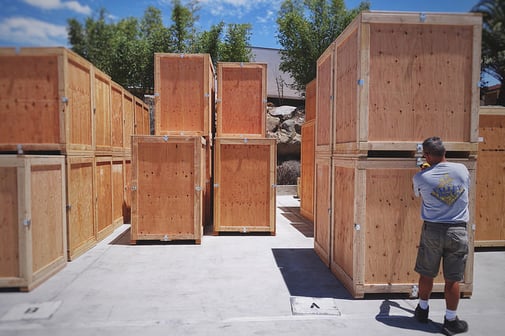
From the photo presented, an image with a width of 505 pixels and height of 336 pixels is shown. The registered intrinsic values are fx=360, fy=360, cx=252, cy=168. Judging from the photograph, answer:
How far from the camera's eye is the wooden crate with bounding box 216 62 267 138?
29.7 feet

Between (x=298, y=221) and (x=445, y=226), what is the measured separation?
6.59 meters

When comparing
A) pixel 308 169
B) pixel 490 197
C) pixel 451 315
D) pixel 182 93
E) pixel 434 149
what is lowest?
pixel 451 315

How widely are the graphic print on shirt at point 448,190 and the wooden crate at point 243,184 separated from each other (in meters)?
4.84

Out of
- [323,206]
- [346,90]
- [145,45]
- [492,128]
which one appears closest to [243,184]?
[323,206]

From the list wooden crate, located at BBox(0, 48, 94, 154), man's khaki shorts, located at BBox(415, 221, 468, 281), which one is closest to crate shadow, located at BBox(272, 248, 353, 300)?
man's khaki shorts, located at BBox(415, 221, 468, 281)

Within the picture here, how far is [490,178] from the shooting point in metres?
7.18

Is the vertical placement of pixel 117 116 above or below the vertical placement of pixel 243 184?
above

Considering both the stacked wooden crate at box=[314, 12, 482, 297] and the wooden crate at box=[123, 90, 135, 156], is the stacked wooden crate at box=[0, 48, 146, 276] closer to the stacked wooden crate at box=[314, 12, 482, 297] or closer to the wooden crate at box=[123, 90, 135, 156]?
the wooden crate at box=[123, 90, 135, 156]

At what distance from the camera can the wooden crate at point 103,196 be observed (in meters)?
7.62

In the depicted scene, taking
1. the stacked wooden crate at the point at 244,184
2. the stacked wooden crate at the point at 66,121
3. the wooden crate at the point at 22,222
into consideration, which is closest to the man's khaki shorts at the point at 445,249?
the stacked wooden crate at the point at 244,184

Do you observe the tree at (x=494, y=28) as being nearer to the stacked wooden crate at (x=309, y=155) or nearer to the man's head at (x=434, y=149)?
the stacked wooden crate at (x=309, y=155)

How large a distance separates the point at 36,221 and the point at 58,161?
1.06 metres

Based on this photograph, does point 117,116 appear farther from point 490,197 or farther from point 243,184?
point 490,197

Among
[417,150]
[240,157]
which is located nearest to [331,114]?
[417,150]
